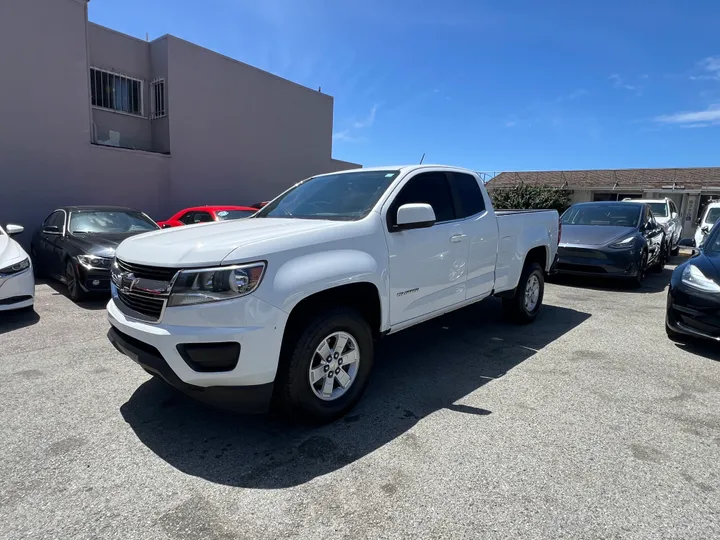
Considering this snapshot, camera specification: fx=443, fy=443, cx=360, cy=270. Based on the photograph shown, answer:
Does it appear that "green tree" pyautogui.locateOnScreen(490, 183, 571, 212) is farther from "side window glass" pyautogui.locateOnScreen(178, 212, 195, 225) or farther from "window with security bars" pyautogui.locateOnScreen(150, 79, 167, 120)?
"side window glass" pyautogui.locateOnScreen(178, 212, 195, 225)

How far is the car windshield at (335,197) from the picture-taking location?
12.2 ft

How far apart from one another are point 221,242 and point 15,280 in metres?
4.24

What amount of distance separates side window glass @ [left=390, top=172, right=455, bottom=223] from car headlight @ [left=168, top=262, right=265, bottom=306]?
1.52 metres

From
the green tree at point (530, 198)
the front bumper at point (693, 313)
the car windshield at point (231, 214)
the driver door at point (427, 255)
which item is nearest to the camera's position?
the driver door at point (427, 255)

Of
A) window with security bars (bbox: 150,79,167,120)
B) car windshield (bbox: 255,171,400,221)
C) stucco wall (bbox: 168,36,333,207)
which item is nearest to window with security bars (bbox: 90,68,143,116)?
window with security bars (bbox: 150,79,167,120)

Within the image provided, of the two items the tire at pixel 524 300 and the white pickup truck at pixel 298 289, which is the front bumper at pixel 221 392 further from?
the tire at pixel 524 300

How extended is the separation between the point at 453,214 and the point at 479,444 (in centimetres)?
222

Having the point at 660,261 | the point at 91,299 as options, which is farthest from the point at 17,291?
the point at 660,261

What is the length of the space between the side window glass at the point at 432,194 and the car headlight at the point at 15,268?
4.96 metres

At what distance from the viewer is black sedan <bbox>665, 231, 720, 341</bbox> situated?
4.54 metres

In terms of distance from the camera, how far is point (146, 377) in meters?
3.94

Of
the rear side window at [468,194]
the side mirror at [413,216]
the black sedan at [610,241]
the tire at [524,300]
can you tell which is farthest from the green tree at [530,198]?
the side mirror at [413,216]

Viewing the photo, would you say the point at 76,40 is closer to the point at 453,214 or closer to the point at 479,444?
the point at 453,214

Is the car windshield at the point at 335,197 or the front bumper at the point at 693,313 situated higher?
the car windshield at the point at 335,197
